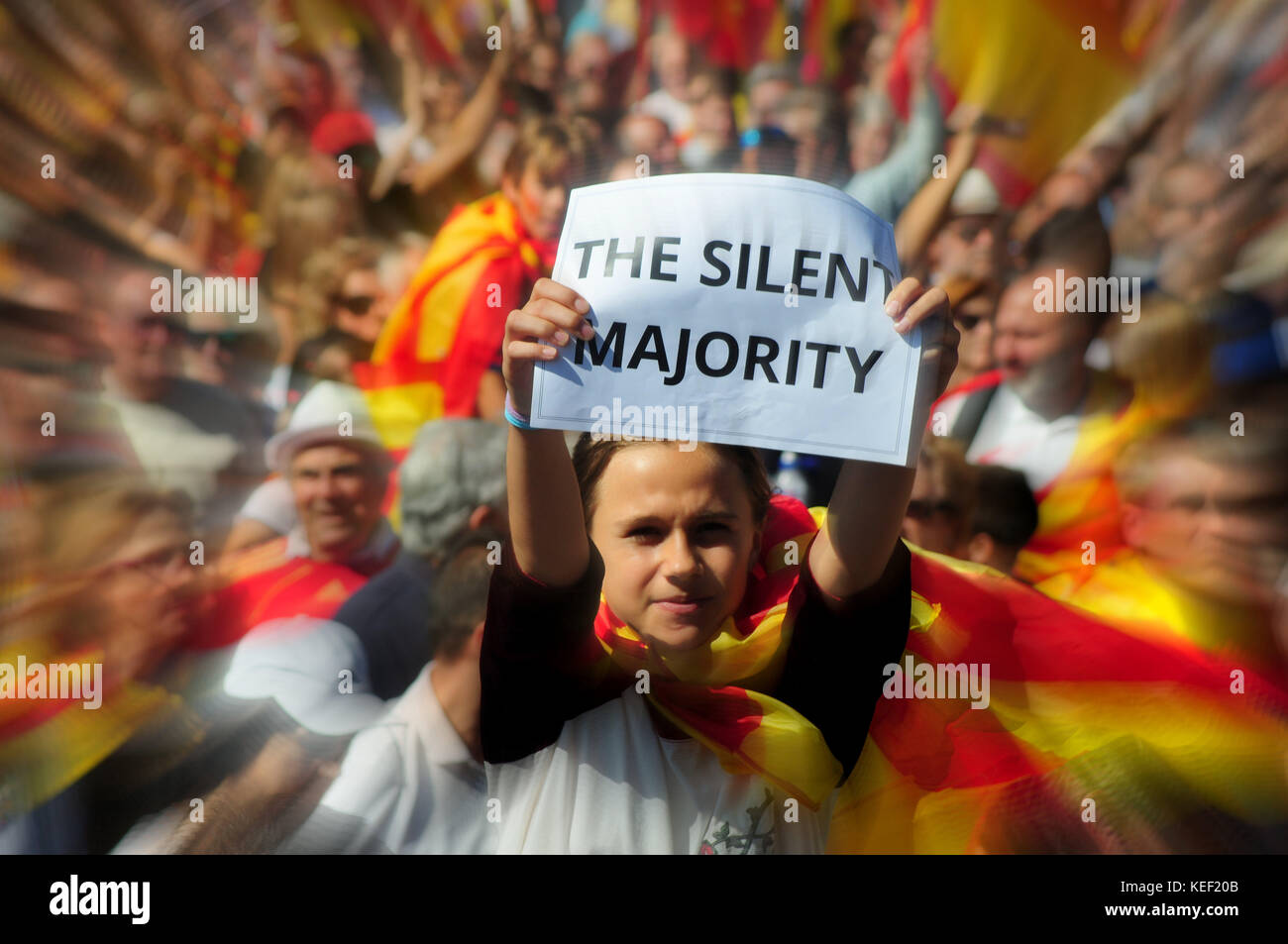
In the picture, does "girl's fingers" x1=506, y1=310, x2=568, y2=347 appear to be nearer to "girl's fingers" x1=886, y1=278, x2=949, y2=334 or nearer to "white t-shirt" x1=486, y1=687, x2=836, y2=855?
"girl's fingers" x1=886, y1=278, x2=949, y2=334

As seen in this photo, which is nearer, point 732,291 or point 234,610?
point 732,291

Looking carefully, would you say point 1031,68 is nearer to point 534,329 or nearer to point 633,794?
point 534,329

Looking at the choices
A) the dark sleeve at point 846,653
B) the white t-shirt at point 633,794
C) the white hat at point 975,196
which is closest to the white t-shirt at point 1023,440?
the white hat at point 975,196

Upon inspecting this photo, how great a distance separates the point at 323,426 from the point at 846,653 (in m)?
1.29

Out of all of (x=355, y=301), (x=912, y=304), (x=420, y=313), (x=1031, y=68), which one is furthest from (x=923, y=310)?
(x=355, y=301)

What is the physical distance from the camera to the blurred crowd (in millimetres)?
2693

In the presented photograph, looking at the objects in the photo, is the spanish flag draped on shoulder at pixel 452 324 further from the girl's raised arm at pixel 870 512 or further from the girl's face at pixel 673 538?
the girl's raised arm at pixel 870 512

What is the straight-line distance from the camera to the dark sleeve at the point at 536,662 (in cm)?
217

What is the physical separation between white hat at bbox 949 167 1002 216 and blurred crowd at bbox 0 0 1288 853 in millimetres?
13

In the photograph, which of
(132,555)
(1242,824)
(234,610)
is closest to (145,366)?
(132,555)

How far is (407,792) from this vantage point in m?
2.59
